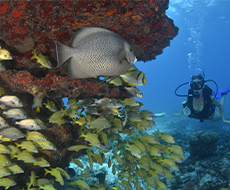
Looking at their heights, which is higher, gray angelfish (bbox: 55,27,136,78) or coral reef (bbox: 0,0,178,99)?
coral reef (bbox: 0,0,178,99)

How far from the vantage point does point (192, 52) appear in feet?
329

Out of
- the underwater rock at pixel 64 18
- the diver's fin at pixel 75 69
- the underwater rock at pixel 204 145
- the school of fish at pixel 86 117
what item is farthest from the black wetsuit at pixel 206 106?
the diver's fin at pixel 75 69

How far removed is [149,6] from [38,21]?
7.90 ft

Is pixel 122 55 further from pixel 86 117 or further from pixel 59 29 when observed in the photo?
pixel 86 117

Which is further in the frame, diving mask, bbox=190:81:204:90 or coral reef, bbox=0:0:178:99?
diving mask, bbox=190:81:204:90

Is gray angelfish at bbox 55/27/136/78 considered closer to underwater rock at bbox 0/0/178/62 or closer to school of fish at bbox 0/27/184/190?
school of fish at bbox 0/27/184/190

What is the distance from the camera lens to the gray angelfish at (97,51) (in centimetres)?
172

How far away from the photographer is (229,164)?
20.6 ft

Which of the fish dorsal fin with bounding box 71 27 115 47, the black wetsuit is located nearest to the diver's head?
the black wetsuit

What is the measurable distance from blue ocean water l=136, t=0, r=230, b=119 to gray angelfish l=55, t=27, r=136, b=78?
1088cm

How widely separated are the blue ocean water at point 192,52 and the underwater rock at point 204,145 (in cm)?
504

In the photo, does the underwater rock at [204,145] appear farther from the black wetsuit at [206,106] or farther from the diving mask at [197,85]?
the diving mask at [197,85]

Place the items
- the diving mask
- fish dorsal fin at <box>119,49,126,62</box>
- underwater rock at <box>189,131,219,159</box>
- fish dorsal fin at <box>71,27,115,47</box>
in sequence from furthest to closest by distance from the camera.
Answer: underwater rock at <box>189,131,219,159</box>
the diving mask
fish dorsal fin at <box>71,27,115,47</box>
fish dorsal fin at <box>119,49,126,62</box>

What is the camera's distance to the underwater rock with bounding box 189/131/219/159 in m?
8.00
